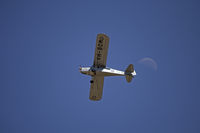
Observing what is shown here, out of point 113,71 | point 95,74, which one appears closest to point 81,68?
point 95,74

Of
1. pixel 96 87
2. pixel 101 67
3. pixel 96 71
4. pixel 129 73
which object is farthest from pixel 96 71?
pixel 129 73

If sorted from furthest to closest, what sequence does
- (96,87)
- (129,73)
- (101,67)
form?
(96,87) → (129,73) → (101,67)

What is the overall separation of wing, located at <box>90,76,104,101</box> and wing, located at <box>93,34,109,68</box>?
2.61 meters

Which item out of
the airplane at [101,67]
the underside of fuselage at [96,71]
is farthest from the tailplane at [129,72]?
the underside of fuselage at [96,71]

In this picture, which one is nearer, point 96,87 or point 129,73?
point 129,73

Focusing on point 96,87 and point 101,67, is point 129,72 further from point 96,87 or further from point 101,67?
point 96,87

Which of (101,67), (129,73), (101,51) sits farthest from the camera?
(129,73)

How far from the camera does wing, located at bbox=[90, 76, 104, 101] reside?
1132 inches

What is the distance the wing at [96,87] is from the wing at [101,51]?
261cm

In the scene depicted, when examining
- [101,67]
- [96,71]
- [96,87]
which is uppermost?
[101,67]

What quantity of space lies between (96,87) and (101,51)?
20.0ft

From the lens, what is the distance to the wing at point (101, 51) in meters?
25.9

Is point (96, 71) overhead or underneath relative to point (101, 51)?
underneath

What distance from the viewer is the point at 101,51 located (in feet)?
87.0
